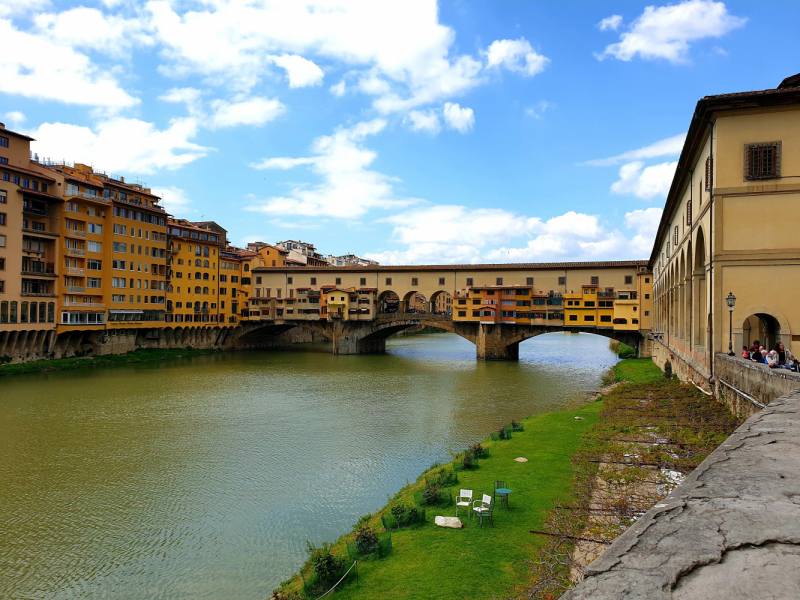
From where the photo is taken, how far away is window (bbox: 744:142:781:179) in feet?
52.6

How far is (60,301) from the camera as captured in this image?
141 ft

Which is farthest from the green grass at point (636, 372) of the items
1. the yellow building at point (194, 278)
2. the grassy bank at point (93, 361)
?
the yellow building at point (194, 278)

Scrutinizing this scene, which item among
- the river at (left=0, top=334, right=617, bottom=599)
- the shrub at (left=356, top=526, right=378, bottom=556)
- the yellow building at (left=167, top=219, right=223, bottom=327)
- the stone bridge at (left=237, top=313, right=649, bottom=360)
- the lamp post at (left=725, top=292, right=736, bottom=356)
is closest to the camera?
the shrub at (left=356, top=526, right=378, bottom=556)

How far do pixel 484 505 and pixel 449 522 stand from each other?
93 cm

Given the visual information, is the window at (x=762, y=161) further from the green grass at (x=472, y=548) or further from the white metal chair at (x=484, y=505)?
the white metal chair at (x=484, y=505)

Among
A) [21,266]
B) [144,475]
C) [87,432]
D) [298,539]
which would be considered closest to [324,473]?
[298,539]

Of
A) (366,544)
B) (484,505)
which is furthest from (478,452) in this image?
(366,544)

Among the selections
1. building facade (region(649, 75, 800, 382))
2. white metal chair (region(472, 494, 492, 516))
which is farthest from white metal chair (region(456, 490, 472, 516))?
building facade (region(649, 75, 800, 382))

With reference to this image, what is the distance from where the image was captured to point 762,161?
1619cm

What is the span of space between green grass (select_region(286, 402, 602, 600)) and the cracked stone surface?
16.6 feet

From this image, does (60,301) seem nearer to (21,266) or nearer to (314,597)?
(21,266)

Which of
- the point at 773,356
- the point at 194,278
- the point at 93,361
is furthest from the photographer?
the point at 194,278

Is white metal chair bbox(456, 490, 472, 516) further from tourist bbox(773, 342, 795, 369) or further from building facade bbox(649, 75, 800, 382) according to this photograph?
building facade bbox(649, 75, 800, 382)

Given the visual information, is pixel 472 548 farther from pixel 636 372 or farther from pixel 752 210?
pixel 636 372
